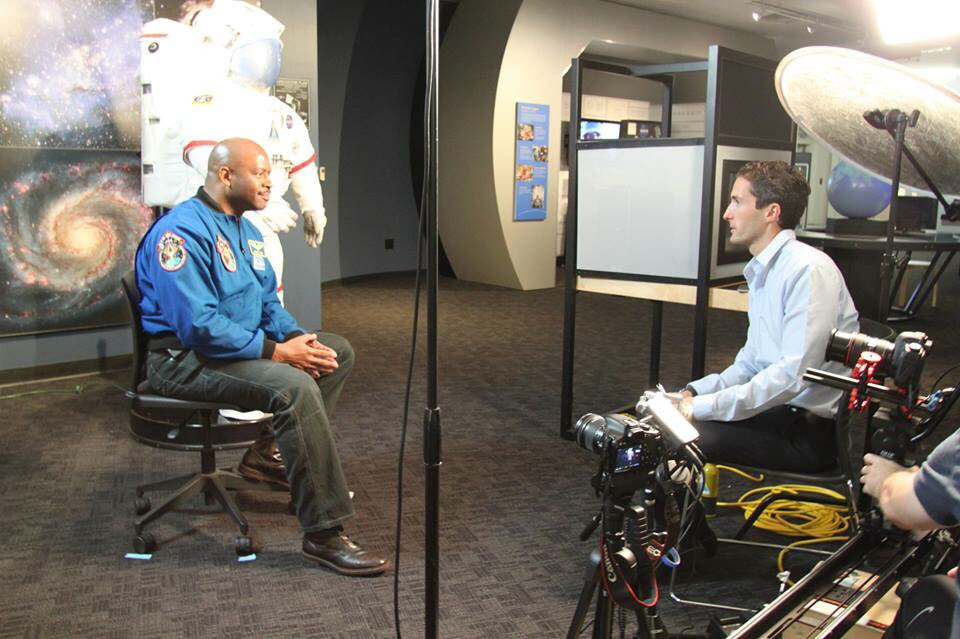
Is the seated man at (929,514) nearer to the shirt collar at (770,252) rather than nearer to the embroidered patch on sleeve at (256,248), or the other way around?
the shirt collar at (770,252)

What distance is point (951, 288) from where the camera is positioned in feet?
28.8

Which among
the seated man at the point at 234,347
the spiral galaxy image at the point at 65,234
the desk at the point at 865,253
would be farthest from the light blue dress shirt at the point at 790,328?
the spiral galaxy image at the point at 65,234

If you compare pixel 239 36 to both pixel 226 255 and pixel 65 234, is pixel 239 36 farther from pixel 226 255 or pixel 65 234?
pixel 65 234

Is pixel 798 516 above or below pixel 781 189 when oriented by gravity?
below

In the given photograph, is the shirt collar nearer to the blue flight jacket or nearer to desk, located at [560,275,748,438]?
desk, located at [560,275,748,438]

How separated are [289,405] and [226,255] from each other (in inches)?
20.0

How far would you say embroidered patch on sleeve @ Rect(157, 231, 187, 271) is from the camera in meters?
2.35

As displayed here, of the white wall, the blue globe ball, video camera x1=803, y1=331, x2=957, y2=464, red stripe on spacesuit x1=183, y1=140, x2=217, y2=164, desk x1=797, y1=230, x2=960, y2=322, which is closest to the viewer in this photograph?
video camera x1=803, y1=331, x2=957, y2=464

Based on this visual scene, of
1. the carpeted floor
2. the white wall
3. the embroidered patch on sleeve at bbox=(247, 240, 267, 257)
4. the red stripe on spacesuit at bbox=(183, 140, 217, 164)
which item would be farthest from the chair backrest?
the white wall

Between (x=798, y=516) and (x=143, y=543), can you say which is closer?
(x=143, y=543)

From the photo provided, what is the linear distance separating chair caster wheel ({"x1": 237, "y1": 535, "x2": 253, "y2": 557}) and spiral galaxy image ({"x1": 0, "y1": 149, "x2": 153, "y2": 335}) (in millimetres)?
2587

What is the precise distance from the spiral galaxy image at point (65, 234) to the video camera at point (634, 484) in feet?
12.7

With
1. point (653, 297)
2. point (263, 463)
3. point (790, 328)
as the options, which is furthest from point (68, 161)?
point (790, 328)

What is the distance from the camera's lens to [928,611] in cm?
124
